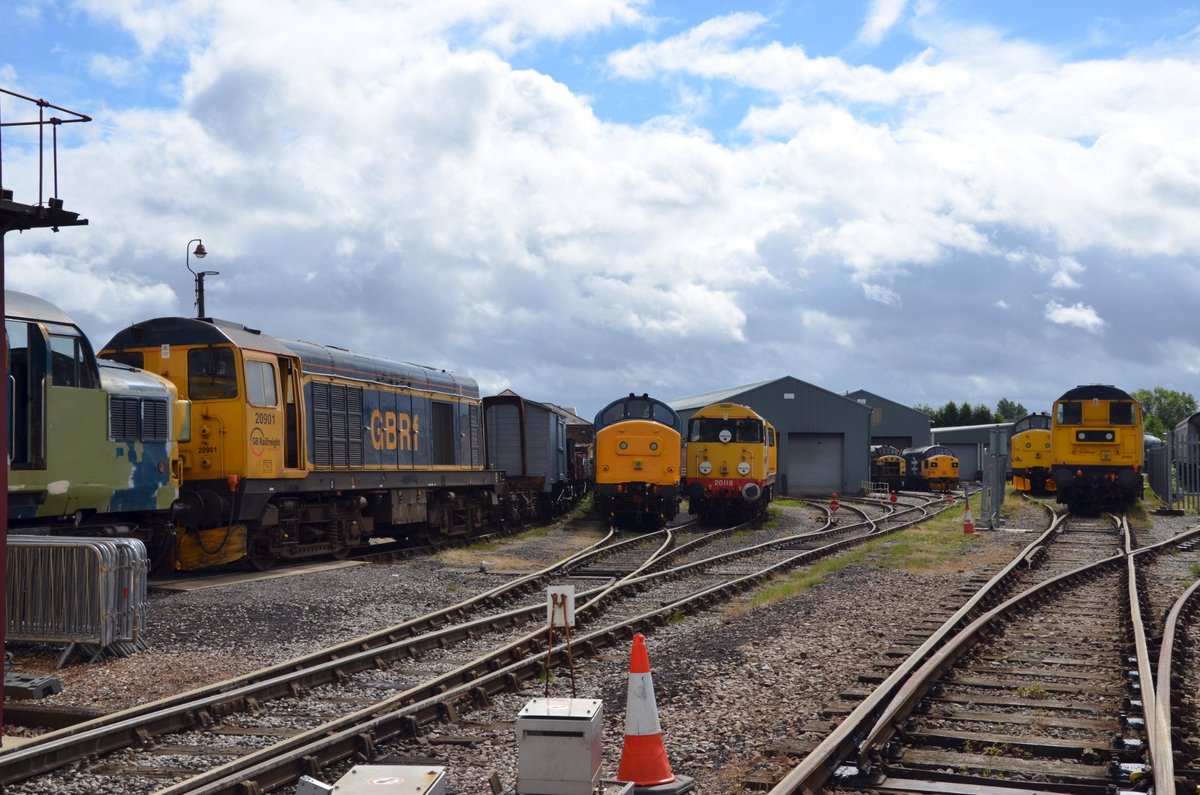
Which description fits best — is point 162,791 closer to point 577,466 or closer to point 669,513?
point 669,513

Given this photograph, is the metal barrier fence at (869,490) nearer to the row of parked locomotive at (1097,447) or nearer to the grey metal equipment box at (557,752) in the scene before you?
the row of parked locomotive at (1097,447)

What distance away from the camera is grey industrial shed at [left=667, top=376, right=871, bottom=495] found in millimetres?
53750

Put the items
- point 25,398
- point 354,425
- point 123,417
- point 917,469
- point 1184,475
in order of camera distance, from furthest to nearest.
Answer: point 917,469
point 1184,475
point 354,425
point 123,417
point 25,398

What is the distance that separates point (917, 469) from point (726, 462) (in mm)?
34483

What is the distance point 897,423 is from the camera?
73438 mm

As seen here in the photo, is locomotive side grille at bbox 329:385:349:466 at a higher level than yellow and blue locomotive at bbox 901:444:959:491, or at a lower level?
higher

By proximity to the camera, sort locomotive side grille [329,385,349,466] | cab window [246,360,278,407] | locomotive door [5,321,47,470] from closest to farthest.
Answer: locomotive door [5,321,47,470] → cab window [246,360,278,407] → locomotive side grille [329,385,349,466]

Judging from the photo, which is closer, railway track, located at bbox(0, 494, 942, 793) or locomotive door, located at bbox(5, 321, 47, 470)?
railway track, located at bbox(0, 494, 942, 793)

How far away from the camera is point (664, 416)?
92.2 feet

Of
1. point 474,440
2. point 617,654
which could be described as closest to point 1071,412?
point 474,440

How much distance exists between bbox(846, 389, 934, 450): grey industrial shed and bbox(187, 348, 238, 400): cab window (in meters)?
60.8

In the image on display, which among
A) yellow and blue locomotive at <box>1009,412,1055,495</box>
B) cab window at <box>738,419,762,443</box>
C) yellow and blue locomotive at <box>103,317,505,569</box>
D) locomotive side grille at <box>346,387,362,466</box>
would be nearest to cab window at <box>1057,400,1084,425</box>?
cab window at <box>738,419,762,443</box>

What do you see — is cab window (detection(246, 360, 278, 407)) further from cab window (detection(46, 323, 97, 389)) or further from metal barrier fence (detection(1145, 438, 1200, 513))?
metal barrier fence (detection(1145, 438, 1200, 513))

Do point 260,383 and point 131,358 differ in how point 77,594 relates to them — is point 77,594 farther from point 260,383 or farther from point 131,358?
point 131,358
